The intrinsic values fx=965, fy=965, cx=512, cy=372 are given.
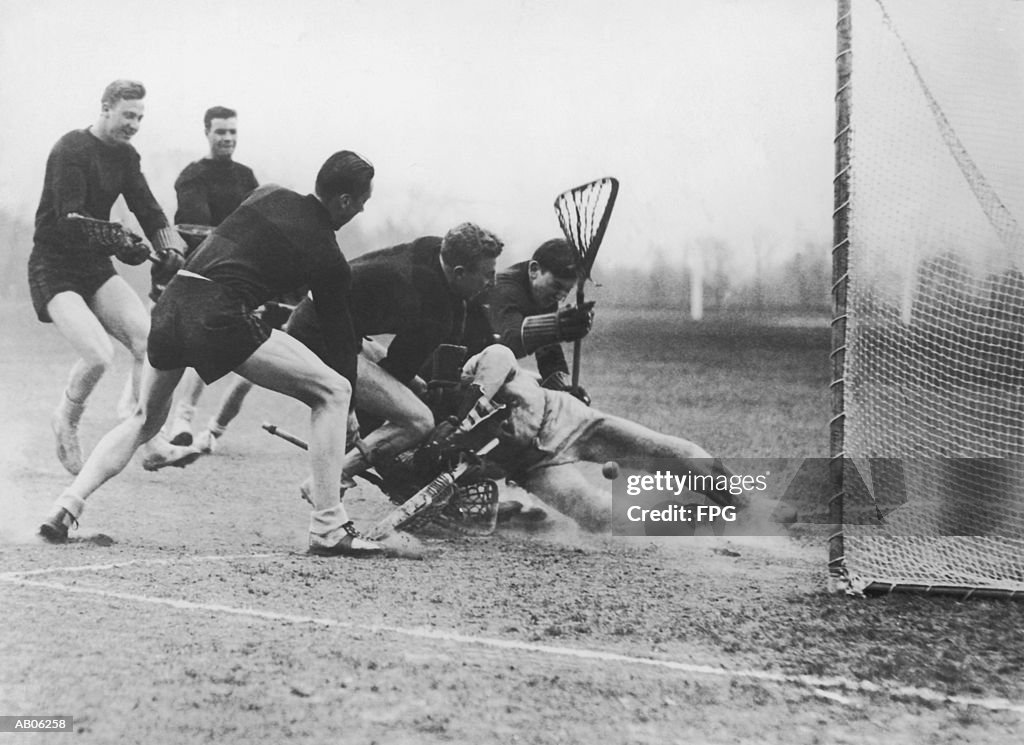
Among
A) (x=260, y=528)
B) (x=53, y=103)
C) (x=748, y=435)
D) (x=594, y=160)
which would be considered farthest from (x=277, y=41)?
(x=748, y=435)

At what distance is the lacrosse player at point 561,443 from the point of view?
13.6ft

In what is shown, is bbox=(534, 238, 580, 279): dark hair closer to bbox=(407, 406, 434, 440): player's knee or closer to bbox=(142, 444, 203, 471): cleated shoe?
bbox=(407, 406, 434, 440): player's knee

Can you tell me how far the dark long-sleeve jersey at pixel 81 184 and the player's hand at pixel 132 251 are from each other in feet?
0.46

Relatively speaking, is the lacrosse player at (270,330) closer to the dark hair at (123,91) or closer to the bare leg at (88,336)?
the bare leg at (88,336)

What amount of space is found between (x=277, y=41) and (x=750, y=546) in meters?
2.98

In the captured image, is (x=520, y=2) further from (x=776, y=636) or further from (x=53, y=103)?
(x=776, y=636)

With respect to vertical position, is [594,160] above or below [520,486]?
above

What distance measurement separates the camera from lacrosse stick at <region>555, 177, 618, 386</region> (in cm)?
410

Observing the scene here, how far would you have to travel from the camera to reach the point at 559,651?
3518mm

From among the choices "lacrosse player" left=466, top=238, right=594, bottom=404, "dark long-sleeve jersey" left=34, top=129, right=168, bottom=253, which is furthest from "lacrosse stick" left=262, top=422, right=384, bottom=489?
"dark long-sleeve jersey" left=34, top=129, right=168, bottom=253

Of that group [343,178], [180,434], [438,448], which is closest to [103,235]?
[180,434]

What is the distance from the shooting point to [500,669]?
3.40 m

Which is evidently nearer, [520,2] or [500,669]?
[500,669]

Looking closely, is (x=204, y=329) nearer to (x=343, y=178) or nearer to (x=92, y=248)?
(x=92, y=248)
